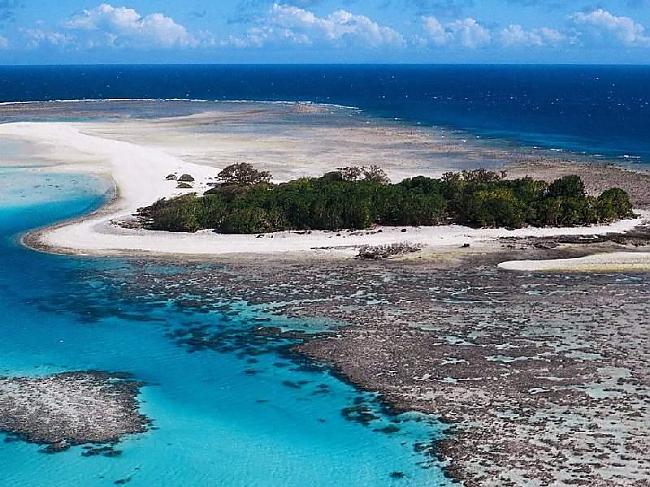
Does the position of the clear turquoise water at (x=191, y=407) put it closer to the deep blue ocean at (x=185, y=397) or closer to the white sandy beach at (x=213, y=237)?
the deep blue ocean at (x=185, y=397)

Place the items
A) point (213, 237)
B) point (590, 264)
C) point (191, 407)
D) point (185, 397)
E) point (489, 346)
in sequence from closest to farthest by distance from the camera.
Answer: point (191, 407), point (185, 397), point (489, 346), point (590, 264), point (213, 237)

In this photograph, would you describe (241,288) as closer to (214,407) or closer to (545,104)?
(214,407)

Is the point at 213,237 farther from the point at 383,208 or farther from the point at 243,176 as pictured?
the point at 243,176

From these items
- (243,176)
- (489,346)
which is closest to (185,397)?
(489,346)

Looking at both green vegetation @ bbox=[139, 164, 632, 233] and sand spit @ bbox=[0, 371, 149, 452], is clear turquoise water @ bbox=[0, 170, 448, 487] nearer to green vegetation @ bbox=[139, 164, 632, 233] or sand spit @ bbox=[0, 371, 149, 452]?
sand spit @ bbox=[0, 371, 149, 452]

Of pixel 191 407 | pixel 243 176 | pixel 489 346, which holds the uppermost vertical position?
pixel 243 176

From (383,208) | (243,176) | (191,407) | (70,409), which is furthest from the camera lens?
(243,176)

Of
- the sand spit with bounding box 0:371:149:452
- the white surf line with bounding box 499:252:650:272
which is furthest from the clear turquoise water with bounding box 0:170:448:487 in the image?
the white surf line with bounding box 499:252:650:272

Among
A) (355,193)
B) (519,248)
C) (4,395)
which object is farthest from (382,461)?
(355,193)
